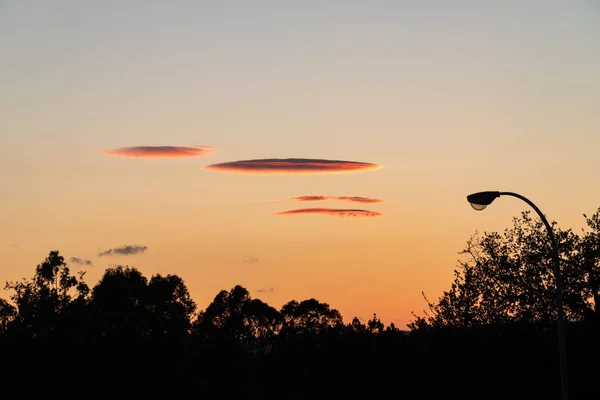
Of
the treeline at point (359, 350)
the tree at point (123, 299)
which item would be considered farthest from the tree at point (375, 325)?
the tree at point (123, 299)

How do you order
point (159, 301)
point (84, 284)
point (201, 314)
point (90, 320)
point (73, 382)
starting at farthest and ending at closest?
point (201, 314) < point (159, 301) < point (84, 284) < point (90, 320) < point (73, 382)

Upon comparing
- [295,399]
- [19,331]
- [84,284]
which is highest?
[84,284]

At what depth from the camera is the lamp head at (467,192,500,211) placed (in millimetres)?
31422

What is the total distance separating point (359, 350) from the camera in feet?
200

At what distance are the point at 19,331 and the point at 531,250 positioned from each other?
5906 cm

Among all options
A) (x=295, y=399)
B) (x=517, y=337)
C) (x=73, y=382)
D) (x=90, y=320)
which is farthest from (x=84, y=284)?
(x=517, y=337)

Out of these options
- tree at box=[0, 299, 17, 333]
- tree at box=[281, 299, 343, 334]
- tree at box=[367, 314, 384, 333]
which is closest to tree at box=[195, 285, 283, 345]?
tree at box=[281, 299, 343, 334]

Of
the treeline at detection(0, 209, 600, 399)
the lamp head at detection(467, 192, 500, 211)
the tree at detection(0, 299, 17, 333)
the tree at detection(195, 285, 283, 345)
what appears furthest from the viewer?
the tree at detection(195, 285, 283, 345)

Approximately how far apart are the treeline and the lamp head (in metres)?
17.0

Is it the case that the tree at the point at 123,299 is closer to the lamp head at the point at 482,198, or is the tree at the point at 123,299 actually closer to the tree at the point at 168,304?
the tree at the point at 168,304

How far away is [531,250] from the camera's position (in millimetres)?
57625

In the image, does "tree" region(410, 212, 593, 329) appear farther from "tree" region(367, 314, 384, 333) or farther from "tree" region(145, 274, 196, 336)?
"tree" region(145, 274, 196, 336)

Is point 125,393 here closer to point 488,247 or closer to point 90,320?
point 90,320

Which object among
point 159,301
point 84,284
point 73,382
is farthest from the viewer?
point 159,301
